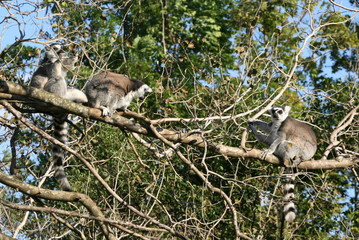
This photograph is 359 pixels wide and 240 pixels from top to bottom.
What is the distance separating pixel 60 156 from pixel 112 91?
1.48m

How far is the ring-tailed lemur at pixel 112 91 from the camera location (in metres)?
7.72

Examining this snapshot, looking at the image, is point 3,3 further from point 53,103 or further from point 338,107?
point 338,107

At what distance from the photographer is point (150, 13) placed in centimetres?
2320

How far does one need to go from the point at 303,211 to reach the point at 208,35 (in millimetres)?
10654

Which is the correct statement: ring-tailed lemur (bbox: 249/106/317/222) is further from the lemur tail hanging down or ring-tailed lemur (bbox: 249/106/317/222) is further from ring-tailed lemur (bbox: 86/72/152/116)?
the lemur tail hanging down

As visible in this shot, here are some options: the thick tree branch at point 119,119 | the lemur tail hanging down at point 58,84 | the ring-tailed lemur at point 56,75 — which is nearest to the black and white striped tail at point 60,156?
the lemur tail hanging down at point 58,84

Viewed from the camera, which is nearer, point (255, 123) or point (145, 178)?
point (255, 123)

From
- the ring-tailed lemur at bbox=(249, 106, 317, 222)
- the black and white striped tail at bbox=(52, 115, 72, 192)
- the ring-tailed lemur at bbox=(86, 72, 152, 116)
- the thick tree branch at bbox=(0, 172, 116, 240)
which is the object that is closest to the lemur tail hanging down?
the black and white striped tail at bbox=(52, 115, 72, 192)

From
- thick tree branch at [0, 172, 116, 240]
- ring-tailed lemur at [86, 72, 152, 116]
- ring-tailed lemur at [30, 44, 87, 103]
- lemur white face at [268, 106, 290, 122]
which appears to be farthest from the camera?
lemur white face at [268, 106, 290, 122]

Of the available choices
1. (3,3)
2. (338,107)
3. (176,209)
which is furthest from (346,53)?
(3,3)

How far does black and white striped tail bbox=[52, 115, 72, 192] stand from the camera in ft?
21.0

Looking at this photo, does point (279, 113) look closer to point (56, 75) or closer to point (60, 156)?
point (56, 75)

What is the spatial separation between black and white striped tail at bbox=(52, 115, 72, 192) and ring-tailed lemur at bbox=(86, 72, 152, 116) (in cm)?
76

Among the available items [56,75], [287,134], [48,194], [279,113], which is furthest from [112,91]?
[287,134]
